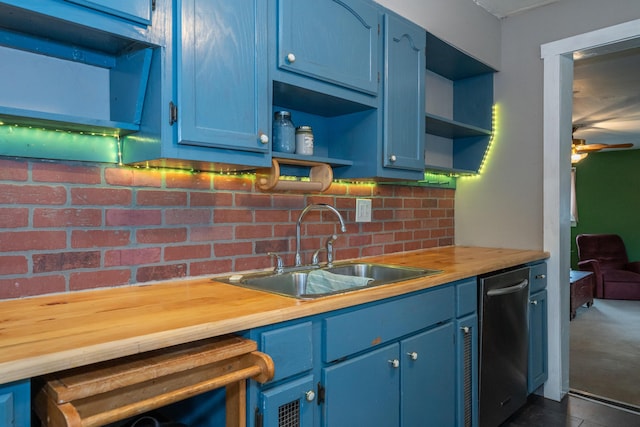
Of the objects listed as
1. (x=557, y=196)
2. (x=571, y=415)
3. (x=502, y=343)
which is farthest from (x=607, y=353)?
(x=502, y=343)

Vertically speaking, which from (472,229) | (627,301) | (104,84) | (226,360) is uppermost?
(104,84)

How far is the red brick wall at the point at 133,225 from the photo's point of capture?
4.30 feet

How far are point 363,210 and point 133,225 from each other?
1.26 meters

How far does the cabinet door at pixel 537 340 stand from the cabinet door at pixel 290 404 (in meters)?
1.76

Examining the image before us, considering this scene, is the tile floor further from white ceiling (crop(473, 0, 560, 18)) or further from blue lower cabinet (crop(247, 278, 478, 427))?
white ceiling (crop(473, 0, 560, 18))

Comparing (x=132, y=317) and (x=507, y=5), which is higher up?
(x=507, y=5)

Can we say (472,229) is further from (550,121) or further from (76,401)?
(76,401)

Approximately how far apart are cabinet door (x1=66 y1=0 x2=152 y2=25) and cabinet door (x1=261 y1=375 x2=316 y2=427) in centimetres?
114

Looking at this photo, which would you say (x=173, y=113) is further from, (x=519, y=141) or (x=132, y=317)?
(x=519, y=141)

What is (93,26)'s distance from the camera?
1188 mm

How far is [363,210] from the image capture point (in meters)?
2.40

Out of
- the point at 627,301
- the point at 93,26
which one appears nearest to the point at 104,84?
the point at 93,26

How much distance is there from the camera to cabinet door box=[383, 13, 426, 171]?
207cm

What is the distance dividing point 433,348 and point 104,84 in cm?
163
